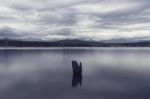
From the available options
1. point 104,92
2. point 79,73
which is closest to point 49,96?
point 104,92

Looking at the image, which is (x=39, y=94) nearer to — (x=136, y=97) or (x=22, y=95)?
(x=22, y=95)

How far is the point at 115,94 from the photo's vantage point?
2847cm

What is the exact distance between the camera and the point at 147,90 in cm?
3059

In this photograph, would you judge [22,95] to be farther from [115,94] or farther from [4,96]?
[115,94]

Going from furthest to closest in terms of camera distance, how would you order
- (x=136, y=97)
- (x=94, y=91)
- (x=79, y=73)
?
(x=79, y=73)
(x=94, y=91)
(x=136, y=97)

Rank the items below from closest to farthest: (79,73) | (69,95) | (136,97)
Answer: (136,97), (69,95), (79,73)

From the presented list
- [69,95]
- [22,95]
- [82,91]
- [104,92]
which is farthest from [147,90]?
[22,95]

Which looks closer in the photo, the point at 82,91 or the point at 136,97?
the point at 136,97

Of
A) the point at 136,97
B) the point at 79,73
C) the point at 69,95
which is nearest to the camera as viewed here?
the point at 136,97

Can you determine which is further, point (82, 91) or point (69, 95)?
point (82, 91)

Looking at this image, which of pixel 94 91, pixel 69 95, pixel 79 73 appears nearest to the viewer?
pixel 69 95

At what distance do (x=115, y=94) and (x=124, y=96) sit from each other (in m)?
1.48

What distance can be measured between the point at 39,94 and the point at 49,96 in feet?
6.36

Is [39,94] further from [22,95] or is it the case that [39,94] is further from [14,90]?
[14,90]
